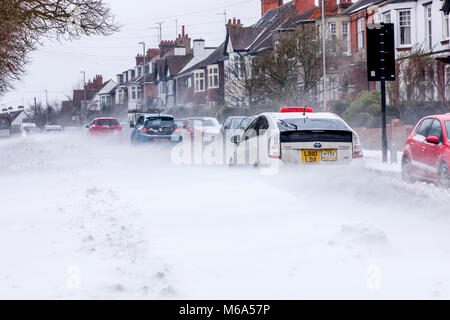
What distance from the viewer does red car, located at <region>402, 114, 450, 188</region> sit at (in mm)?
11938

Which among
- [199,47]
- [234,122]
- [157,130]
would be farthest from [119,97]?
[234,122]

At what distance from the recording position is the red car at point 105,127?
120 feet

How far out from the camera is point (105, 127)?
3662cm

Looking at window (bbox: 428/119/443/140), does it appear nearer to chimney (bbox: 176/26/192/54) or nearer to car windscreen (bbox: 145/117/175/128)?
car windscreen (bbox: 145/117/175/128)

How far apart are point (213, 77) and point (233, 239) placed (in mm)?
67713

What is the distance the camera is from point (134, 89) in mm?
109188

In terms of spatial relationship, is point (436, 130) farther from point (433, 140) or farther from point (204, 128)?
point (204, 128)

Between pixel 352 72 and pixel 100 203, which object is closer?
pixel 100 203

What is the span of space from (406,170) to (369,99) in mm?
16632

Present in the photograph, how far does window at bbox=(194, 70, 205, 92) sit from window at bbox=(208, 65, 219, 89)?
3354 millimetres

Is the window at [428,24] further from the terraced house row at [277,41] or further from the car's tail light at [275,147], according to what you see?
the car's tail light at [275,147]

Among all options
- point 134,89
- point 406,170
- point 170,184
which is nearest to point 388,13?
point 406,170

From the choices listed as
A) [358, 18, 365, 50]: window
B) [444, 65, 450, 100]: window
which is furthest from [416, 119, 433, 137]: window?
[358, 18, 365, 50]: window
